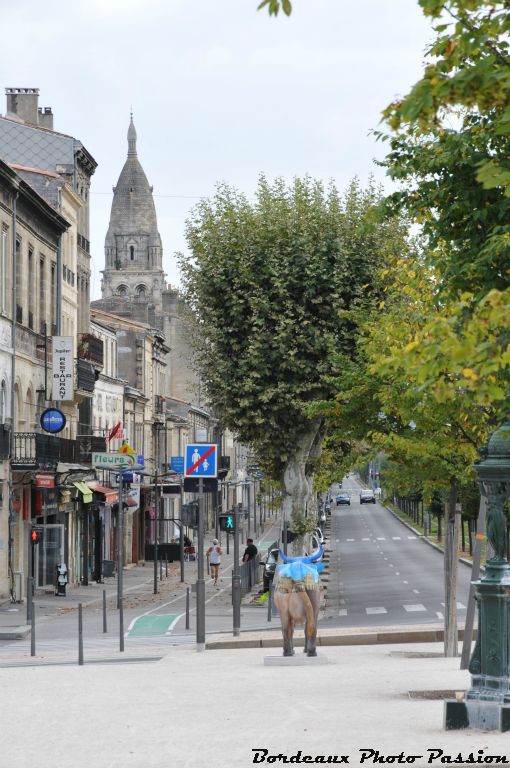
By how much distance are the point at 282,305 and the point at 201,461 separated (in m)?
15.2

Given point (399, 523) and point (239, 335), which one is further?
point (399, 523)

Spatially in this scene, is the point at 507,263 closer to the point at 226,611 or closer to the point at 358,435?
the point at 358,435

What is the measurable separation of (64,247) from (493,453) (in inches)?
1715

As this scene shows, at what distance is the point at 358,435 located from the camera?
31844 millimetres

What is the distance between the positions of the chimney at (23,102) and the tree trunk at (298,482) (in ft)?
85.9

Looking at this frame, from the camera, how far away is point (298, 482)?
40281 mm

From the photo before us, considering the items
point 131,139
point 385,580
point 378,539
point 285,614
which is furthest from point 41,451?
point 131,139

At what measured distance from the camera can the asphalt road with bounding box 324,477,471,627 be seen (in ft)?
115

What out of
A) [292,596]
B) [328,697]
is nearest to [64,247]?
[292,596]

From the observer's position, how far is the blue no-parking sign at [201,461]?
24281mm

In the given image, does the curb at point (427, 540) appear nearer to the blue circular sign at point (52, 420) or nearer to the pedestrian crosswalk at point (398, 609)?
the pedestrian crosswalk at point (398, 609)

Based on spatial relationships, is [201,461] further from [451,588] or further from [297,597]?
[297,597]

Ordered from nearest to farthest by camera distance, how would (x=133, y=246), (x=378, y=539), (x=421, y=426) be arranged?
(x=421, y=426)
(x=378, y=539)
(x=133, y=246)

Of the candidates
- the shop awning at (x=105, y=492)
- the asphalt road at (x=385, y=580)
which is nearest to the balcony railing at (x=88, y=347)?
the shop awning at (x=105, y=492)
